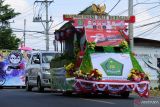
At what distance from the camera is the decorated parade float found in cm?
1936

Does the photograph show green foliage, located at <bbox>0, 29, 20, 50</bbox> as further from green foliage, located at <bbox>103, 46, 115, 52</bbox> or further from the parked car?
green foliage, located at <bbox>103, 46, 115, 52</bbox>

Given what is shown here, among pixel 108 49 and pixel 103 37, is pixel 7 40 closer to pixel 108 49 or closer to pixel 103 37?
pixel 103 37

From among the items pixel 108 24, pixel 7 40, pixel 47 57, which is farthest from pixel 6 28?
pixel 108 24

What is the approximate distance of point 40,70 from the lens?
1032 inches

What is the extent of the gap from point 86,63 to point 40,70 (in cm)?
694

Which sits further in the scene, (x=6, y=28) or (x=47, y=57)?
(x=6, y=28)

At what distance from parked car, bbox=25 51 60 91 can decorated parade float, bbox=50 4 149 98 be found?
4640mm

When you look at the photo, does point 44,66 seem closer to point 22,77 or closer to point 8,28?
point 22,77

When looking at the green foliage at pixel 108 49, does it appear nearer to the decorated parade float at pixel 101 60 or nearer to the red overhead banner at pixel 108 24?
the decorated parade float at pixel 101 60

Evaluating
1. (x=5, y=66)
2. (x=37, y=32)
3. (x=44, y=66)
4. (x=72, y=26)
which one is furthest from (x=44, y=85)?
(x=37, y=32)

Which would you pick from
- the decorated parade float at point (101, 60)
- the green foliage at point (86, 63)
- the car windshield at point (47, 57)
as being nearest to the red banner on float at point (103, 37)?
the decorated parade float at point (101, 60)

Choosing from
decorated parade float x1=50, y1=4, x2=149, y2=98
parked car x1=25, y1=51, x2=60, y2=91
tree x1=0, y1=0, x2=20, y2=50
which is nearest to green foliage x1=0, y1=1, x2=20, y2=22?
tree x1=0, y1=0, x2=20, y2=50

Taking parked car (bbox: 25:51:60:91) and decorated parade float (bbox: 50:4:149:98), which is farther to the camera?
parked car (bbox: 25:51:60:91)

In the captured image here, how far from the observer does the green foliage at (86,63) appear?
1958cm
